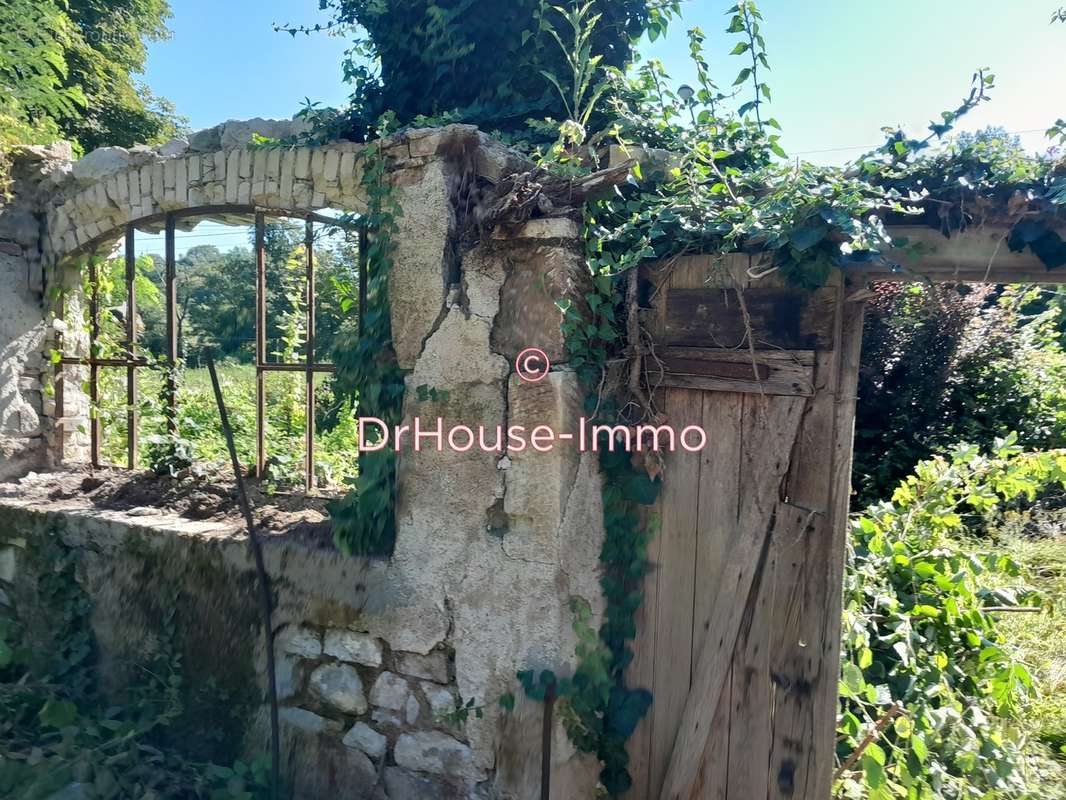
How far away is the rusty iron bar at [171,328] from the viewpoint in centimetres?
341

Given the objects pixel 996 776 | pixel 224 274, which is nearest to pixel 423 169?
pixel 996 776

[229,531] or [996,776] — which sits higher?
[229,531]

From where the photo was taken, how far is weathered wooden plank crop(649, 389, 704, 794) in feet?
7.52

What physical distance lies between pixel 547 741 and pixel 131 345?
117 inches

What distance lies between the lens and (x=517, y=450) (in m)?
2.29

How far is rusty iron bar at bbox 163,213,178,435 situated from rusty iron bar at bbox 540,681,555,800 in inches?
94.5

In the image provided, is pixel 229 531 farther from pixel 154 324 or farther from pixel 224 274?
pixel 154 324

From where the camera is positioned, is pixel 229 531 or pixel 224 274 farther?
pixel 224 274

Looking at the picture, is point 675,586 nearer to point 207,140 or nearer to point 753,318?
point 753,318

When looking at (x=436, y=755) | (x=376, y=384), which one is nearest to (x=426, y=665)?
(x=436, y=755)

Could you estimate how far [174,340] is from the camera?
3.48 m

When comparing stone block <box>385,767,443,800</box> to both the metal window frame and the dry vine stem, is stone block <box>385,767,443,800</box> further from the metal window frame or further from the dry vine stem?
the dry vine stem

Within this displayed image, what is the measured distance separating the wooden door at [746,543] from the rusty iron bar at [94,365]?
322 cm

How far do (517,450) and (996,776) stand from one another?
7.83ft
